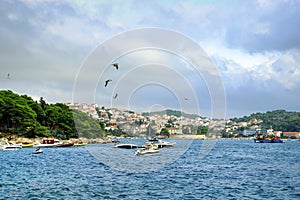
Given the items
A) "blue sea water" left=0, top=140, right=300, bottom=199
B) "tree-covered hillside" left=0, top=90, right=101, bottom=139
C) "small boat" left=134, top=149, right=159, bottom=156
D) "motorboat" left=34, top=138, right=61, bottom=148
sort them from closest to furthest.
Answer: "blue sea water" left=0, top=140, right=300, bottom=199
"small boat" left=134, top=149, right=159, bottom=156
"motorboat" left=34, top=138, right=61, bottom=148
"tree-covered hillside" left=0, top=90, right=101, bottom=139

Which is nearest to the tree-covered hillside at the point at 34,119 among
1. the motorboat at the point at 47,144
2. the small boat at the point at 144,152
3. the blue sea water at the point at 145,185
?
the motorboat at the point at 47,144

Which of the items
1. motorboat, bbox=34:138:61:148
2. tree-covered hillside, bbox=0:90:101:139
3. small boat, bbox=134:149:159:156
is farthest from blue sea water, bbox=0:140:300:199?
tree-covered hillside, bbox=0:90:101:139

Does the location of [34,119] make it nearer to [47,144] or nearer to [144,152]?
[47,144]

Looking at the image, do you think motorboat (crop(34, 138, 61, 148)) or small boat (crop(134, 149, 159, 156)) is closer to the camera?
small boat (crop(134, 149, 159, 156))

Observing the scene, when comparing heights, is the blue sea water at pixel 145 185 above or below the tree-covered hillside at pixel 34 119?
below

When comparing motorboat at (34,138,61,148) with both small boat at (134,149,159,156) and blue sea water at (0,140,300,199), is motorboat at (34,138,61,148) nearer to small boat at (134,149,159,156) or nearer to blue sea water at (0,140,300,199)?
small boat at (134,149,159,156)

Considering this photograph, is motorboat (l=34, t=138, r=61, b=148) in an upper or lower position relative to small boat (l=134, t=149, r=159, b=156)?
upper

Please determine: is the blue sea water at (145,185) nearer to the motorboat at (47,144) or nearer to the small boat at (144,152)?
the small boat at (144,152)

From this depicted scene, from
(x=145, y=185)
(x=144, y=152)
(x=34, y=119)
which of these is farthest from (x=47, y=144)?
(x=145, y=185)
